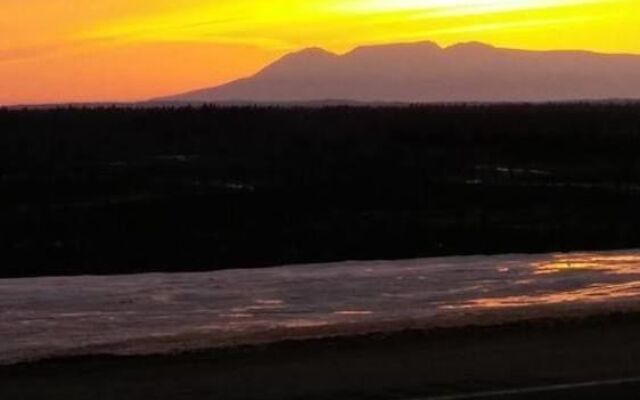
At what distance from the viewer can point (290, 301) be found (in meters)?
15.8

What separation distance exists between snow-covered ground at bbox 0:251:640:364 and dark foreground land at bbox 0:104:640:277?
204 inches

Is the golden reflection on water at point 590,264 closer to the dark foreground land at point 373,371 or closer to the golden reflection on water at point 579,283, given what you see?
the golden reflection on water at point 579,283

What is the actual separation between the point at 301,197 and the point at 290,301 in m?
19.8

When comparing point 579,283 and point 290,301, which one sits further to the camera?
point 579,283

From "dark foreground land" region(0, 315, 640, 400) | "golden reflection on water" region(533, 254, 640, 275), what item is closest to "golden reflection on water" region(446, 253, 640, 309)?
"golden reflection on water" region(533, 254, 640, 275)

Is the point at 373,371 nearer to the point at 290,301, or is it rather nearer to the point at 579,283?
the point at 290,301

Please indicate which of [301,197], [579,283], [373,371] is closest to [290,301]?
[579,283]

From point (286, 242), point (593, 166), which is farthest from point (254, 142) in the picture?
point (286, 242)

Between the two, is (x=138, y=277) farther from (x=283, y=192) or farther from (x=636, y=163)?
(x=636, y=163)

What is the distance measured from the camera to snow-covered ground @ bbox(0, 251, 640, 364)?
1273cm

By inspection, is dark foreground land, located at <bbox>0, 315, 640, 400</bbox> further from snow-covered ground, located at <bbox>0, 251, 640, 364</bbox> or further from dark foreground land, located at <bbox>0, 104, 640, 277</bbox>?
dark foreground land, located at <bbox>0, 104, 640, 277</bbox>

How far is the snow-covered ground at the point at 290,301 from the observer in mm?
12734

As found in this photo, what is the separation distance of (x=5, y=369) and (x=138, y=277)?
7.90 meters

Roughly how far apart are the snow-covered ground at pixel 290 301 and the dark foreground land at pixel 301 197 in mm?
5188
